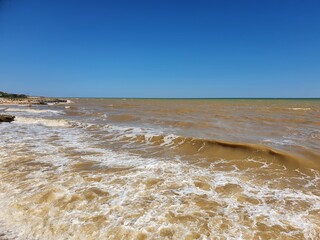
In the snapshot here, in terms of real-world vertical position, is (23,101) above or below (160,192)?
above

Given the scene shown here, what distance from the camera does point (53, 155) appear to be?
9016mm

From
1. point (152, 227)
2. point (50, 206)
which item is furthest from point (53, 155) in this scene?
point (152, 227)

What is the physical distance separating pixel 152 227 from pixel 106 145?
7515 mm

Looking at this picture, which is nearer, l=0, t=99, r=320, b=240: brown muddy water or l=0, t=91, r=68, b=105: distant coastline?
l=0, t=99, r=320, b=240: brown muddy water

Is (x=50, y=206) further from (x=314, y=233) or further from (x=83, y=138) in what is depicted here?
(x=83, y=138)

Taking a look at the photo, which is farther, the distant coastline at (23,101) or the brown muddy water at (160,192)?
the distant coastline at (23,101)

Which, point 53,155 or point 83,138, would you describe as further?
point 83,138

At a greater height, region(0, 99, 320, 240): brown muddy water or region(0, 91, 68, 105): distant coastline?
region(0, 91, 68, 105): distant coastline

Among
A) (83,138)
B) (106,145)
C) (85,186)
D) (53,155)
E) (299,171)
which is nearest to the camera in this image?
(85,186)

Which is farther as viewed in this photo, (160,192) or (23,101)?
(23,101)

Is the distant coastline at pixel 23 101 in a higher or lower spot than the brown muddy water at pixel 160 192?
higher

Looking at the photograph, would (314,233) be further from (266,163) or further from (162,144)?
(162,144)

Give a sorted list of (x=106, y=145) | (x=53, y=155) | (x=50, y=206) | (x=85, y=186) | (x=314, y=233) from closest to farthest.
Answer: (x=314, y=233) < (x=50, y=206) < (x=85, y=186) < (x=53, y=155) < (x=106, y=145)

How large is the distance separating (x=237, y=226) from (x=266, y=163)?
478 cm
